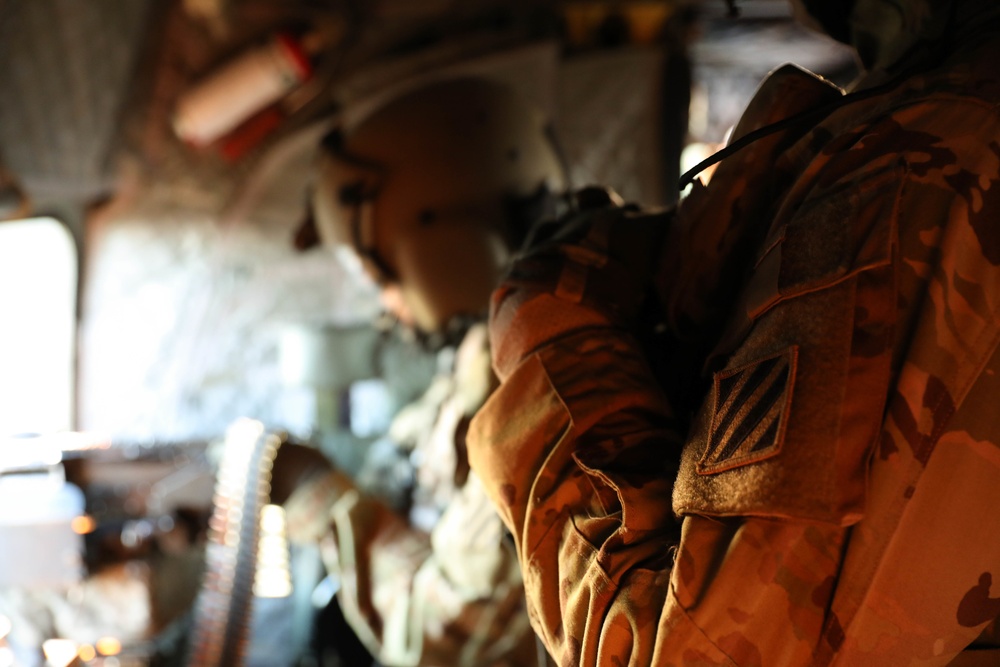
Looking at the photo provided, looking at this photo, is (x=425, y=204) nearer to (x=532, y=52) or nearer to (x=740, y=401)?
(x=532, y=52)

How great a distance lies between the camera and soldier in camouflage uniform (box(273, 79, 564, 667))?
136 cm

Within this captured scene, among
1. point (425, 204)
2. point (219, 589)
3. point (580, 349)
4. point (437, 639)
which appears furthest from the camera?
point (425, 204)

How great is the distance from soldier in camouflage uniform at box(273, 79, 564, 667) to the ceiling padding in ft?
2.21

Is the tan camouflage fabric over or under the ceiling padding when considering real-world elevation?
under

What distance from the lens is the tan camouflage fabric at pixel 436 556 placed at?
1.18m

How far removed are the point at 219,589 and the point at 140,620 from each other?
440 millimetres

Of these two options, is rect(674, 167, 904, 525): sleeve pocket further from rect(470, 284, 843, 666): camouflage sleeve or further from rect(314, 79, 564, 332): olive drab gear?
rect(314, 79, 564, 332): olive drab gear

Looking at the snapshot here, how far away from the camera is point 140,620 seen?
1662mm

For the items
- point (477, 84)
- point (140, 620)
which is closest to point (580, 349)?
point (477, 84)

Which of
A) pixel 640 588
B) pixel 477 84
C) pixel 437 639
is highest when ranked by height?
pixel 477 84

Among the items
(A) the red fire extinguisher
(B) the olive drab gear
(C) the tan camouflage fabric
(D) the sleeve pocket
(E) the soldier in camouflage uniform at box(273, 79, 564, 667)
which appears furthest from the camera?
(A) the red fire extinguisher

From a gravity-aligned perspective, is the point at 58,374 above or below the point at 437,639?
above

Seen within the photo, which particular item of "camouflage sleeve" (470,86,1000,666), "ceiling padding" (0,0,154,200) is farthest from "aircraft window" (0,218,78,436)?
"camouflage sleeve" (470,86,1000,666)

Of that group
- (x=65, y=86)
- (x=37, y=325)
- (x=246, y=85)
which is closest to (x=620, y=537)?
(x=246, y=85)
